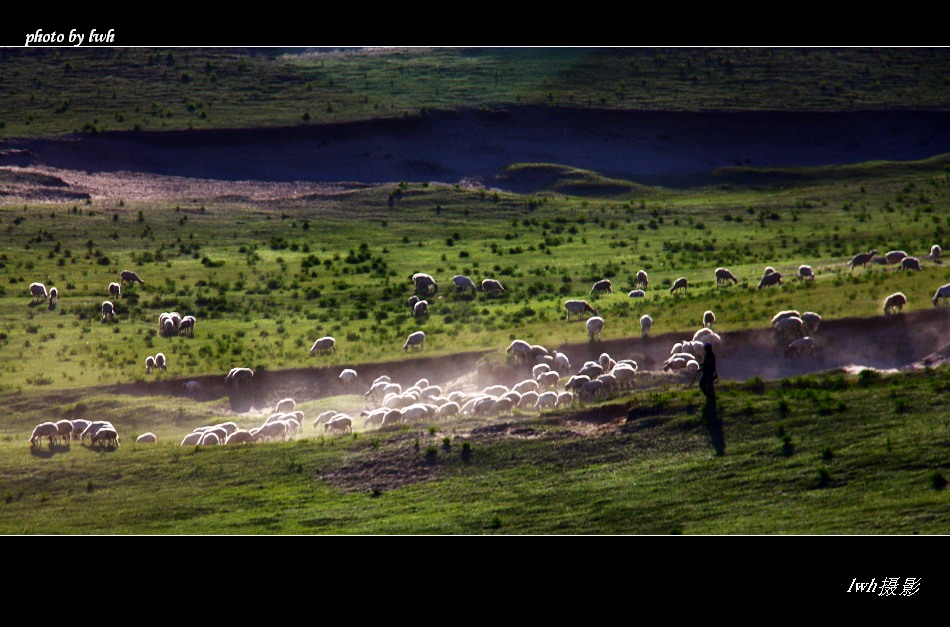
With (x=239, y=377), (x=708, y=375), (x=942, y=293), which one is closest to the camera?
(x=708, y=375)

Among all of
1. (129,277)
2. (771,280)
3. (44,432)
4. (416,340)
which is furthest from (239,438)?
(129,277)

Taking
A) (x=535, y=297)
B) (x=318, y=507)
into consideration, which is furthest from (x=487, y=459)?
(x=535, y=297)

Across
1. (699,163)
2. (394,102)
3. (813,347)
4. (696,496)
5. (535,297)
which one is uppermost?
(394,102)

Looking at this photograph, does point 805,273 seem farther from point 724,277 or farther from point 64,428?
point 64,428

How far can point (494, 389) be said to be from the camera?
1326 inches

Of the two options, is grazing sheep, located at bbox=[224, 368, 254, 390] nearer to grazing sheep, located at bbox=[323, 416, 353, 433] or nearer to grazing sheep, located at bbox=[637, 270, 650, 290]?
grazing sheep, located at bbox=[323, 416, 353, 433]

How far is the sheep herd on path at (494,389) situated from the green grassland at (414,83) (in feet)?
184

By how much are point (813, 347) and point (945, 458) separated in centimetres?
1066

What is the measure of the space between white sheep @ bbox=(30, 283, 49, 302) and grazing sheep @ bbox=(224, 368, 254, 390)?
53.4 ft

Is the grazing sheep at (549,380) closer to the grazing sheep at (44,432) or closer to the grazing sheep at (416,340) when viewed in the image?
the grazing sheep at (416,340)

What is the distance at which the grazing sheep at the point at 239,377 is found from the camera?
37719mm

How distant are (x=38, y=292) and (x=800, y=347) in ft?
107

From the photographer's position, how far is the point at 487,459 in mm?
27578

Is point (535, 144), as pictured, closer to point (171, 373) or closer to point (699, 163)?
point (699, 163)
